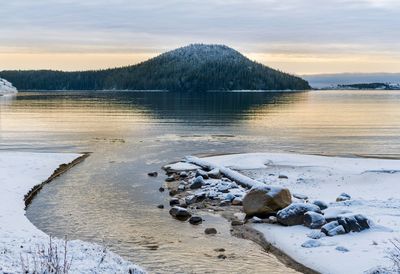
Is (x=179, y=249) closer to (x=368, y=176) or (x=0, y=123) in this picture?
(x=368, y=176)

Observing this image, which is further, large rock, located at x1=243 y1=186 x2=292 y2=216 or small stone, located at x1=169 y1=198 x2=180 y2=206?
small stone, located at x1=169 y1=198 x2=180 y2=206

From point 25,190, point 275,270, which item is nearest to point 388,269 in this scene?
point 275,270

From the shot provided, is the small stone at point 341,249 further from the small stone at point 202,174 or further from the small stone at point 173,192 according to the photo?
the small stone at point 202,174

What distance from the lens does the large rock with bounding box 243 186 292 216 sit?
23.5 m

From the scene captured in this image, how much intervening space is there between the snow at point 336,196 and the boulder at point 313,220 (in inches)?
12.8

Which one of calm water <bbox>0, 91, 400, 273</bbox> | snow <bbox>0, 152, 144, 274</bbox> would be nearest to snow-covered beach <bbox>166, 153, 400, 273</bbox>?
calm water <bbox>0, 91, 400, 273</bbox>

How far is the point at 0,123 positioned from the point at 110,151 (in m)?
34.9

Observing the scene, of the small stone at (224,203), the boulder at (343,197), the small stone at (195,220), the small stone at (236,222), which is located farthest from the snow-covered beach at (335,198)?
the small stone at (195,220)

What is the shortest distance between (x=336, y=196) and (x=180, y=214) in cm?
913

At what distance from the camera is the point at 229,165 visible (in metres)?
37.4

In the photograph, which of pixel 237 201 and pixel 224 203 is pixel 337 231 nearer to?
pixel 237 201

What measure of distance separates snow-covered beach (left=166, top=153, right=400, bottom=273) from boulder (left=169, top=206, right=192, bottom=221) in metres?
3.06

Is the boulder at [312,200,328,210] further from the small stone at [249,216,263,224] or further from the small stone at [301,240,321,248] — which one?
the small stone at [301,240,321,248]

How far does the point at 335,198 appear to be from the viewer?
2669 cm
